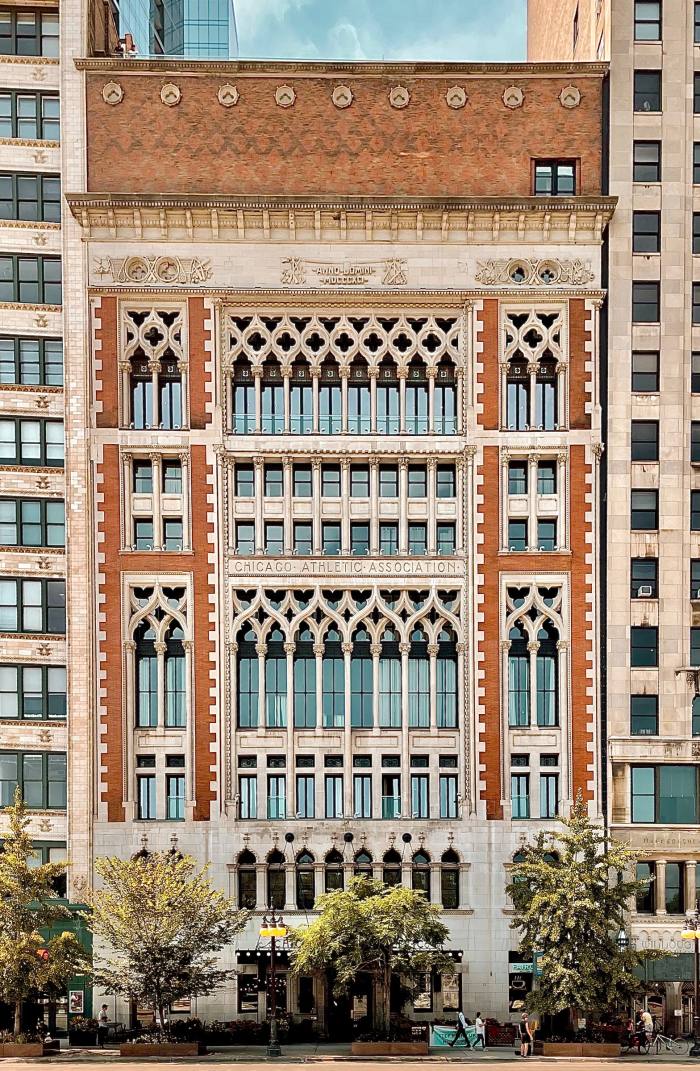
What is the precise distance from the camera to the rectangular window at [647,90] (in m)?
45.4

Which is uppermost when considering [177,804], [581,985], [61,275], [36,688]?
[61,275]

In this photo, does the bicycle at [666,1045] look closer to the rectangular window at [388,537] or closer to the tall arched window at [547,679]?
the tall arched window at [547,679]

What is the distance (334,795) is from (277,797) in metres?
2.27

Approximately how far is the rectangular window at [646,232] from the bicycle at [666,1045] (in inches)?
1191

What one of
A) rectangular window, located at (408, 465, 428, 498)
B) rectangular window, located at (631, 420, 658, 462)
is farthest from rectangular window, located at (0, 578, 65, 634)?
rectangular window, located at (631, 420, 658, 462)

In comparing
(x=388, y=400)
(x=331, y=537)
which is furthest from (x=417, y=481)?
(x=331, y=537)

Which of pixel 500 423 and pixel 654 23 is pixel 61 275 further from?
pixel 654 23

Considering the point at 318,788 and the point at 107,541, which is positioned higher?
the point at 107,541

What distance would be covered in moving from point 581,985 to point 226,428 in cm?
2445

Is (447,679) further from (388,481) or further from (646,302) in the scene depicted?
(646,302)

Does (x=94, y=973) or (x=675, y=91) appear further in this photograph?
(x=675, y=91)

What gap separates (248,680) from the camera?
147 ft

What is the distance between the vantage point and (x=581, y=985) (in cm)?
3722

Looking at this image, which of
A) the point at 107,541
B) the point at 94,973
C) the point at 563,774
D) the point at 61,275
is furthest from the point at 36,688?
the point at 563,774
